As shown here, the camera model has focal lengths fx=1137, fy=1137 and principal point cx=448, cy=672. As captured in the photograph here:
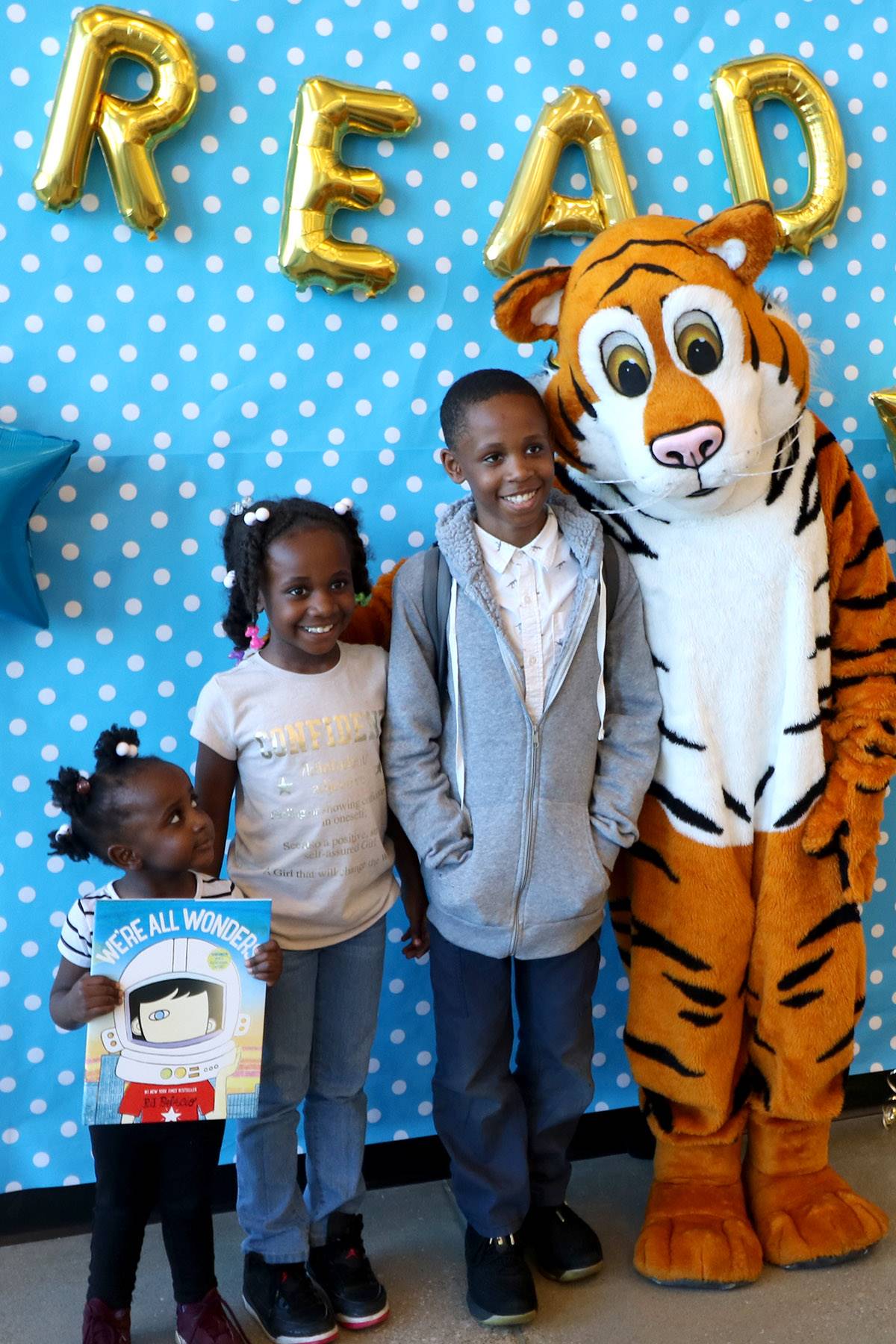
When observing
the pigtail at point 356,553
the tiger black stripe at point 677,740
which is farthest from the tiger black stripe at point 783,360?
the pigtail at point 356,553

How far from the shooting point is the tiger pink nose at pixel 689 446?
1649mm

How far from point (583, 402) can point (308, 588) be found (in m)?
0.52

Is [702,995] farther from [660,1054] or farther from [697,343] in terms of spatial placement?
[697,343]

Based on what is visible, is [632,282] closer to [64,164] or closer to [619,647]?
[619,647]

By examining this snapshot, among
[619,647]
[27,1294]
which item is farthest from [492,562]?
[27,1294]

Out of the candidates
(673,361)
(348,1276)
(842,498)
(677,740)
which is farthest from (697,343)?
(348,1276)

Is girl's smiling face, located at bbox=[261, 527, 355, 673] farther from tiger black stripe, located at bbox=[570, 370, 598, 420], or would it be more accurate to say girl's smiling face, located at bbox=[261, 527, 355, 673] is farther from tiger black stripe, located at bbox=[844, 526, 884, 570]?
tiger black stripe, located at bbox=[844, 526, 884, 570]

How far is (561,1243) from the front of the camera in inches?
72.5

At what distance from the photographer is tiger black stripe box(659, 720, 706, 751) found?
71.2 inches

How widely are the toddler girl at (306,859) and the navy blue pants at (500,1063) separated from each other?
13 centimetres

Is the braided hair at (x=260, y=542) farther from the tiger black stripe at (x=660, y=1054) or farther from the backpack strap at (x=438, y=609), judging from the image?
the tiger black stripe at (x=660, y=1054)

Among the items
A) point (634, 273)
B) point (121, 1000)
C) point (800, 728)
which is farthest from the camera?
point (800, 728)

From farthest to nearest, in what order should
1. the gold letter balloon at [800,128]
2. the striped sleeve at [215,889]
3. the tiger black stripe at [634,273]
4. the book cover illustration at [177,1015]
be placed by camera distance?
the gold letter balloon at [800,128] < the tiger black stripe at [634,273] < the striped sleeve at [215,889] < the book cover illustration at [177,1015]

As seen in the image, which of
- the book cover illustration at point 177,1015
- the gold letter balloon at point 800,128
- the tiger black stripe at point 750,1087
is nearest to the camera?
the book cover illustration at point 177,1015
